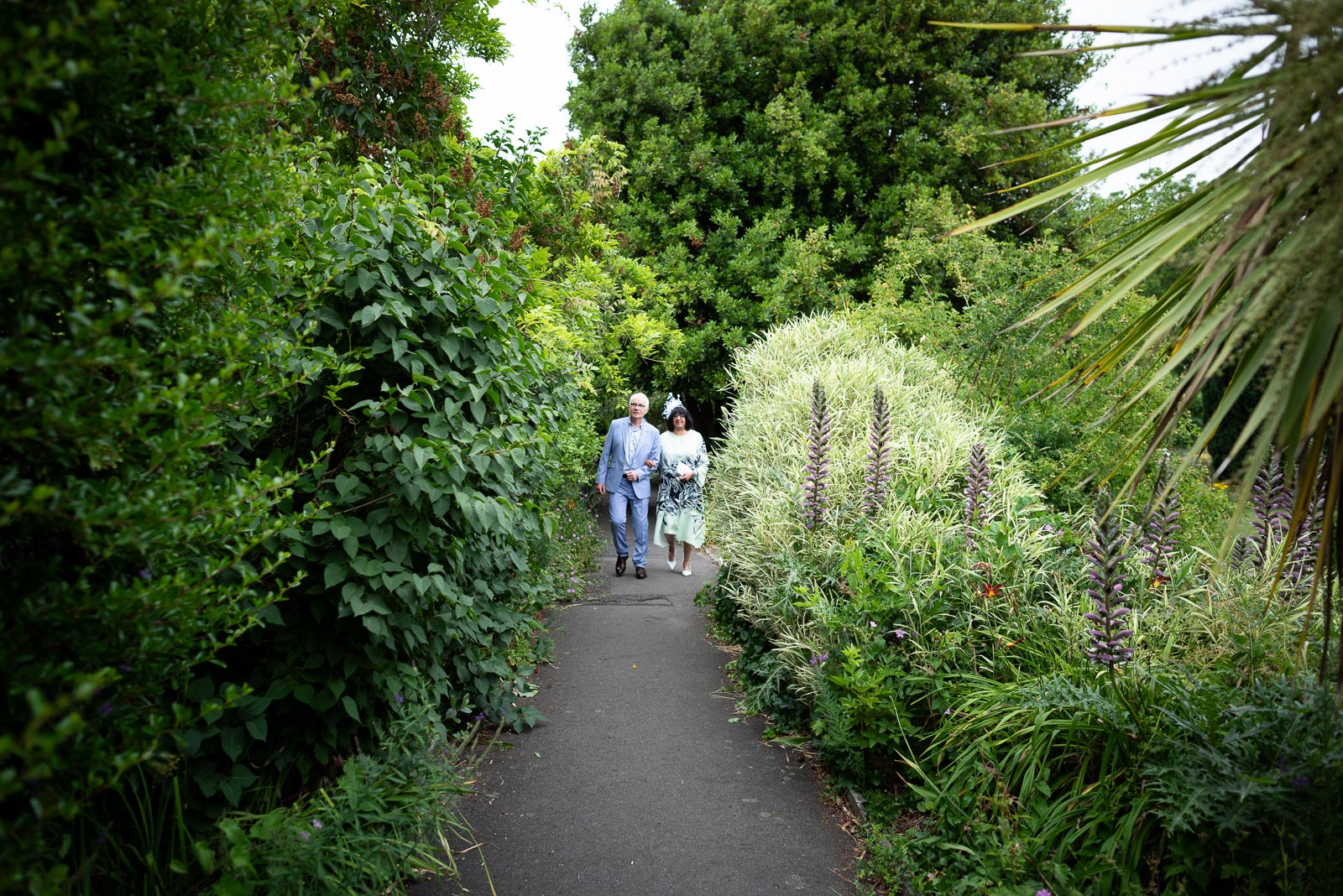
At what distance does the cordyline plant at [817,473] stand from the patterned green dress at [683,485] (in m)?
3.64

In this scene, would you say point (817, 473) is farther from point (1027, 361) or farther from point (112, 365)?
point (112, 365)

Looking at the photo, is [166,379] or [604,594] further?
[604,594]

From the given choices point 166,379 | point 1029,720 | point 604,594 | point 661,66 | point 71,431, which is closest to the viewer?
point 71,431

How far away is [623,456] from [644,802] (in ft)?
18.7

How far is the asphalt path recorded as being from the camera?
10.5ft

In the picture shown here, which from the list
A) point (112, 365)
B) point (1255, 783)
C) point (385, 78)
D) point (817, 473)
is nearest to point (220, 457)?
point (112, 365)

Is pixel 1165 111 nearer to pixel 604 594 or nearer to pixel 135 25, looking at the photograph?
pixel 135 25

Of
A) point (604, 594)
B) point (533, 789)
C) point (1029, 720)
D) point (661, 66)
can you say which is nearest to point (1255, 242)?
point (1029, 720)

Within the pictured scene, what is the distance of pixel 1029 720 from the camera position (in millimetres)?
3082

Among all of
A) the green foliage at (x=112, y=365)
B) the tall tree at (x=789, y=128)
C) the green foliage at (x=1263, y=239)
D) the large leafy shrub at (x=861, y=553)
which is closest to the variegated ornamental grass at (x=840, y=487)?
the large leafy shrub at (x=861, y=553)

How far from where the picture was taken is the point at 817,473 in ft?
17.6

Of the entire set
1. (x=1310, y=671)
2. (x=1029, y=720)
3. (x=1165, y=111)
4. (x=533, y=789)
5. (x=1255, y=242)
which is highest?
(x=1165, y=111)

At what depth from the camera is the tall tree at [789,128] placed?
13.8m

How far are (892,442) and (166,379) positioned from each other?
5454 millimetres
